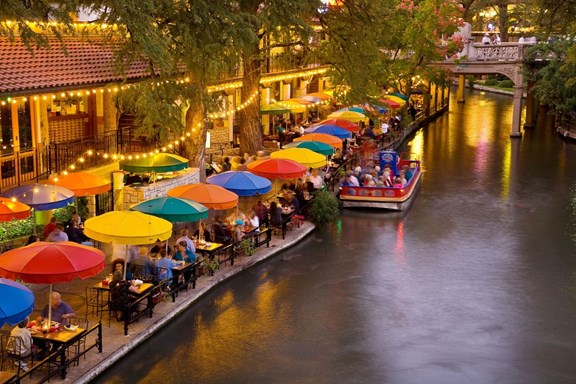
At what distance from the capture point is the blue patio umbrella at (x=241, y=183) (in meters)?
23.3

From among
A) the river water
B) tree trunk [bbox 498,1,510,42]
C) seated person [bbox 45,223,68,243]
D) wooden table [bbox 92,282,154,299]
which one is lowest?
the river water

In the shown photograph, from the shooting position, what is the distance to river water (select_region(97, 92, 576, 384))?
49.6 feet

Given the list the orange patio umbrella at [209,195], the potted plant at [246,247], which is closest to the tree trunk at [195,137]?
the orange patio umbrella at [209,195]

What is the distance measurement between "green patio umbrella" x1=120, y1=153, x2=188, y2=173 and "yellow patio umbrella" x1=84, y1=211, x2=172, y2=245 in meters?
6.12

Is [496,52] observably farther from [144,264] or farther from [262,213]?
[144,264]

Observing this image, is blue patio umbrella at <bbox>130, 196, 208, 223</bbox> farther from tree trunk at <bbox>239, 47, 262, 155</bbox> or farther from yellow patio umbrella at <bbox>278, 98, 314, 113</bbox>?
yellow patio umbrella at <bbox>278, 98, 314, 113</bbox>

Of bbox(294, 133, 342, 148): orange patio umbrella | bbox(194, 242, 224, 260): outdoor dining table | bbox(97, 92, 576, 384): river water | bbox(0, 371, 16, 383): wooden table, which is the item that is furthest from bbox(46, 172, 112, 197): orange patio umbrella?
bbox(294, 133, 342, 148): orange patio umbrella

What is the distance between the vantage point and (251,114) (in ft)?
111

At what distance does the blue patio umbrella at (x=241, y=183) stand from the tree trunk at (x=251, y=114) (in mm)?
9920

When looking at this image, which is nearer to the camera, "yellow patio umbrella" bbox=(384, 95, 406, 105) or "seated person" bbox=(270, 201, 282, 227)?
"seated person" bbox=(270, 201, 282, 227)

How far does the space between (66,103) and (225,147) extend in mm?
11915

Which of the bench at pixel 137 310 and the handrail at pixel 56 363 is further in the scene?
the bench at pixel 137 310

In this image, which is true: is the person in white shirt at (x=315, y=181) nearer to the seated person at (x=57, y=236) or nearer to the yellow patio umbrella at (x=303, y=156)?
the yellow patio umbrella at (x=303, y=156)

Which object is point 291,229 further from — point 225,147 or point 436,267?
point 225,147
